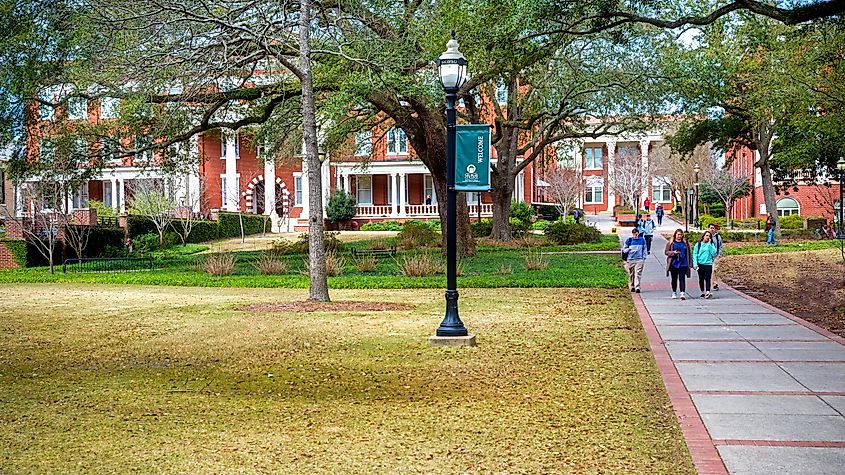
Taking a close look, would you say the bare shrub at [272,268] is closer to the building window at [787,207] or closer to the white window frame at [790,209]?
the white window frame at [790,209]

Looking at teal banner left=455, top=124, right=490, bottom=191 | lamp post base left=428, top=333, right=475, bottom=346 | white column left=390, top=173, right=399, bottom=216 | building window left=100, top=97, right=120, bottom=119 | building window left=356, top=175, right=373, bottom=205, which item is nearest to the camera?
teal banner left=455, top=124, right=490, bottom=191

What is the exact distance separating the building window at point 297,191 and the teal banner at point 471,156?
51.8m

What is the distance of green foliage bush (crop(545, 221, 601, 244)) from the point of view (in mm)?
42281

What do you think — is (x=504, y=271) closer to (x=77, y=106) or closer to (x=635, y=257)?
(x=635, y=257)

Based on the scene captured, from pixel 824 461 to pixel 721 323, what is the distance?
863cm

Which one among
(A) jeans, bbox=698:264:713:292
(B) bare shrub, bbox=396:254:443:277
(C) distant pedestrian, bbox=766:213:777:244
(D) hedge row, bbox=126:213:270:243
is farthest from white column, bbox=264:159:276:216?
(A) jeans, bbox=698:264:713:292

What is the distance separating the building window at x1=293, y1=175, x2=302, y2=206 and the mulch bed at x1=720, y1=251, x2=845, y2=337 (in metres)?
36.3

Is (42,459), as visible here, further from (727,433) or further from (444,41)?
(444,41)

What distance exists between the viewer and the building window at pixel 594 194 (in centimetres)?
8975

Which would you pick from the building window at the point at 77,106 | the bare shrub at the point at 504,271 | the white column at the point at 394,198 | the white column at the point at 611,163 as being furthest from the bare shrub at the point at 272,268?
the white column at the point at 611,163

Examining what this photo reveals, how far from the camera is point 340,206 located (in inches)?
2320

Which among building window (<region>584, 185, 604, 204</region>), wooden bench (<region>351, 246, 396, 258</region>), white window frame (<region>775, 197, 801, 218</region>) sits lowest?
wooden bench (<region>351, 246, 396, 258</region>)

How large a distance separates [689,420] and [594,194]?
83.0m

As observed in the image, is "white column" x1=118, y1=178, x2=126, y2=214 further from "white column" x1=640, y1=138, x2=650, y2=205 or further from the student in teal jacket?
the student in teal jacket
